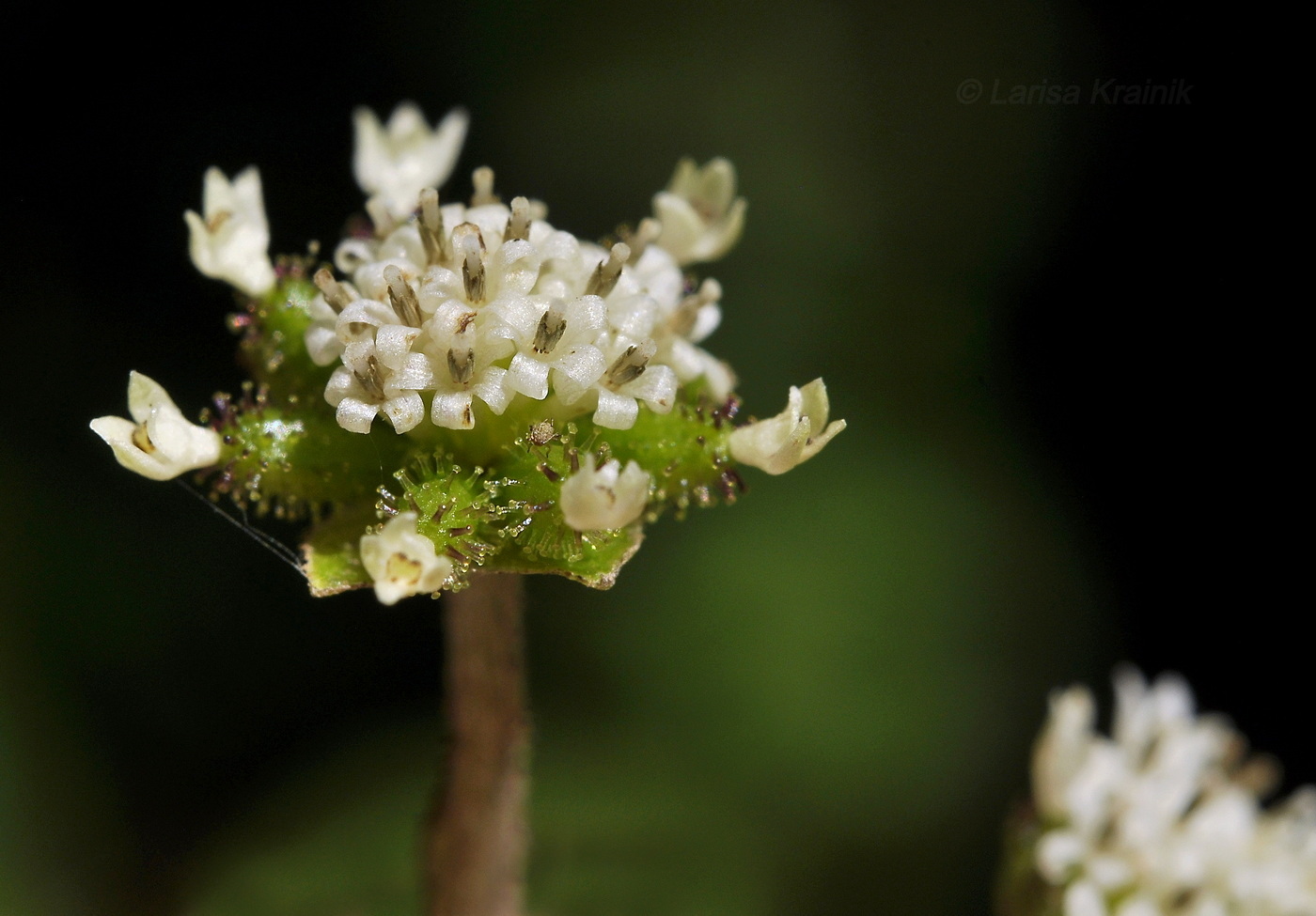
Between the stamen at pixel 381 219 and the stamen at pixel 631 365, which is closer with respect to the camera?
the stamen at pixel 631 365

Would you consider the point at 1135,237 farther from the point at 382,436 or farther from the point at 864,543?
the point at 382,436

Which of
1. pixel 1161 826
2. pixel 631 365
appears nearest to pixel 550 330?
pixel 631 365

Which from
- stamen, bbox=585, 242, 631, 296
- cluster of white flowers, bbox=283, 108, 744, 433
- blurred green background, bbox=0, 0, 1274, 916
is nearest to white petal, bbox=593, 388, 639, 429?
cluster of white flowers, bbox=283, 108, 744, 433

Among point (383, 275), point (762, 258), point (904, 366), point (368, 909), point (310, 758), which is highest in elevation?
point (762, 258)

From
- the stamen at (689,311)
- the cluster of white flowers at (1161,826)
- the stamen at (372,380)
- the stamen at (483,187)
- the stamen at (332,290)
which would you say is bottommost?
the cluster of white flowers at (1161,826)

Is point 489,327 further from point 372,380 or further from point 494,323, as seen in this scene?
point 372,380

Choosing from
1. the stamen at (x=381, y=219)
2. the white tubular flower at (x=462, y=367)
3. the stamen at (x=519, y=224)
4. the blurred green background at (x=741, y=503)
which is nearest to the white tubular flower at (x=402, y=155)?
the stamen at (x=381, y=219)

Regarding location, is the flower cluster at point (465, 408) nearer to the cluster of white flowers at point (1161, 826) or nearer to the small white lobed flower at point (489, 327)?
the small white lobed flower at point (489, 327)

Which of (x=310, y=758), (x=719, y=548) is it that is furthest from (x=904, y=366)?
(x=310, y=758)
